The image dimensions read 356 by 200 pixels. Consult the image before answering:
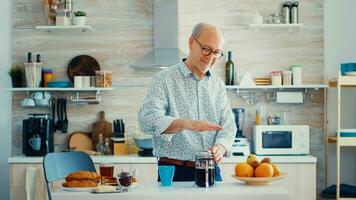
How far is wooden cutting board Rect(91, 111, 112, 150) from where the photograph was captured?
5730 millimetres

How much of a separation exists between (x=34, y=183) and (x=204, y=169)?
2.63 m

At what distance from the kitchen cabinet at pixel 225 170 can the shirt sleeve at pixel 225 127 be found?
198 centimetres

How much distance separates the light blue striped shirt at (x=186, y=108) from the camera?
10.3 feet

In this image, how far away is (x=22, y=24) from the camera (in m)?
5.85

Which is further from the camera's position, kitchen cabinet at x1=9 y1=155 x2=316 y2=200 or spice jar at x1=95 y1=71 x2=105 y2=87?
spice jar at x1=95 y1=71 x2=105 y2=87

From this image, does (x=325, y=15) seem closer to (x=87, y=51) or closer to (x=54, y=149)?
(x=87, y=51)

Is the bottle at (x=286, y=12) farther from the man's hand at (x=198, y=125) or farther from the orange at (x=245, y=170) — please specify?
the man's hand at (x=198, y=125)

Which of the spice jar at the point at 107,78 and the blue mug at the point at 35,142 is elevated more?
the spice jar at the point at 107,78

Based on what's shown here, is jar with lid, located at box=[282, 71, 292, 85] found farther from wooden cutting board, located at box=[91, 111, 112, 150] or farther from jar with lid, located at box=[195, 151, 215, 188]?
jar with lid, located at box=[195, 151, 215, 188]

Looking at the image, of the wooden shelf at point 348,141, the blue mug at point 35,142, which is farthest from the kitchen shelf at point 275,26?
the blue mug at point 35,142

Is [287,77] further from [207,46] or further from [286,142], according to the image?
[207,46]

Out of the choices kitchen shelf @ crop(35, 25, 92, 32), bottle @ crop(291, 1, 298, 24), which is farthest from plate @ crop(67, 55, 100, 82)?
bottle @ crop(291, 1, 298, 24)

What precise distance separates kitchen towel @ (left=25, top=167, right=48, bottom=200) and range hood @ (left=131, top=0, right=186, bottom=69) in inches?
50.2

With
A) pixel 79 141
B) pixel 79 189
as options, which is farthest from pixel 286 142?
pixel 79 189
